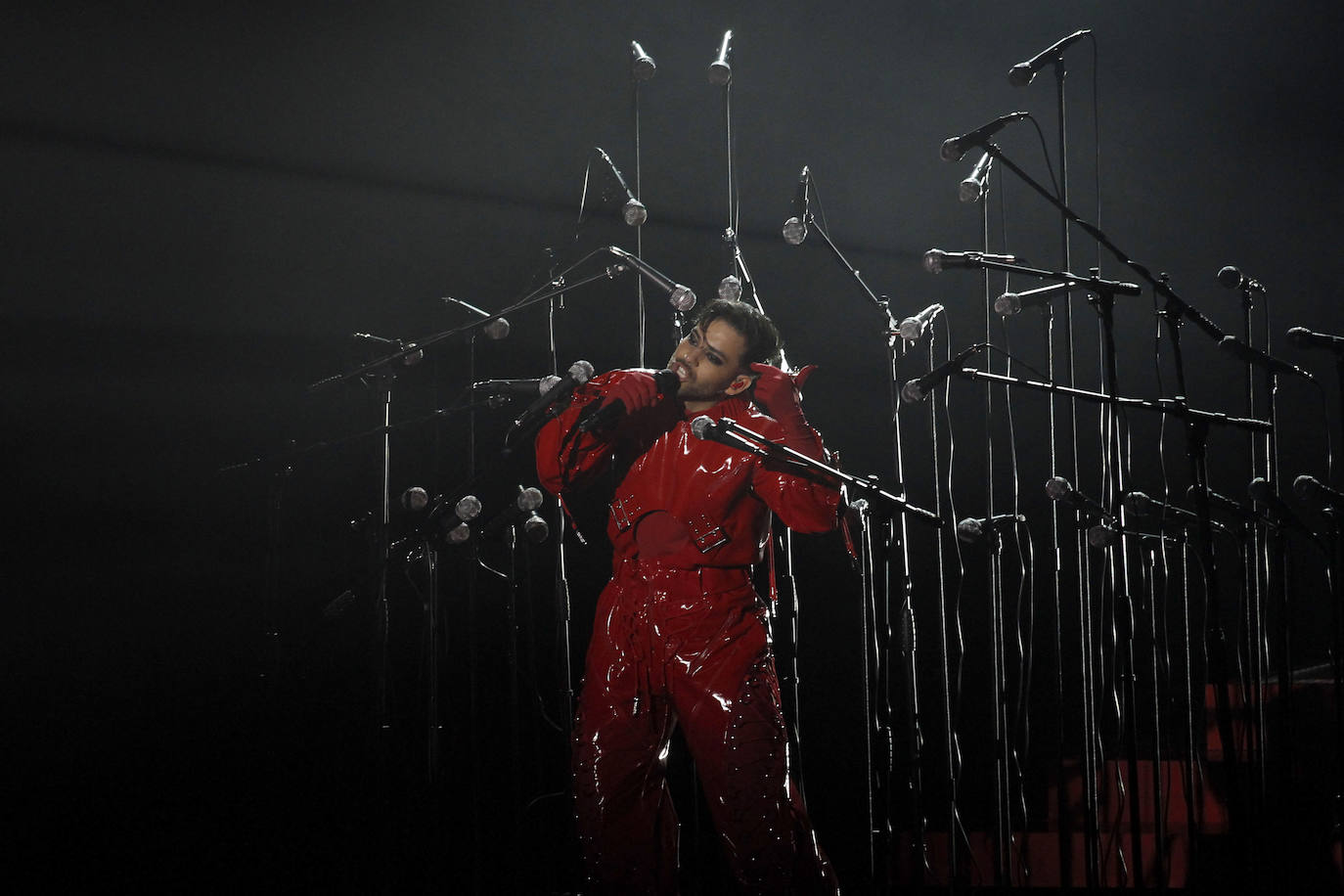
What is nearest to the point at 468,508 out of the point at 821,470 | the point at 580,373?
the point at 580,373

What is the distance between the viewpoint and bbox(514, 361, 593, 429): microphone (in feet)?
6.20

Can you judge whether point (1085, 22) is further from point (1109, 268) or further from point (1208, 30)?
point (1109, 268)

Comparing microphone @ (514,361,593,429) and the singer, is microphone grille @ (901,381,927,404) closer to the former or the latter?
the singer

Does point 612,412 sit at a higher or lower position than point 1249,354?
lower

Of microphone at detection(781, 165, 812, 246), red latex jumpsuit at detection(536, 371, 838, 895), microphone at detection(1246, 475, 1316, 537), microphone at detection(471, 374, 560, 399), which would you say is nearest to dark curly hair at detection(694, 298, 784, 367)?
red latex jumpsuit at detection(536, 371, 838, 895)

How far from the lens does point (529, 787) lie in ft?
10.9

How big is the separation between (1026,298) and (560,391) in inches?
34.6

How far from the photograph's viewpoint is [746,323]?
2.63m

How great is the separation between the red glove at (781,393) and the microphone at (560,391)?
28.9 inches

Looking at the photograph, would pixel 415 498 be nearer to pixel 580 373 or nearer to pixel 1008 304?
pixel 580 373

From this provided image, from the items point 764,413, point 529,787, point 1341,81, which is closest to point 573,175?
point 764,413

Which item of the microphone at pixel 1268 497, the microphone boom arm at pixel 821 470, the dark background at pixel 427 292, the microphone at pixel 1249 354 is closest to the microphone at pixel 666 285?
the microphone boom arm at pixel 821 470

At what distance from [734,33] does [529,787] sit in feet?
7.52

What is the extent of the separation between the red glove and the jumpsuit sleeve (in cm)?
6
